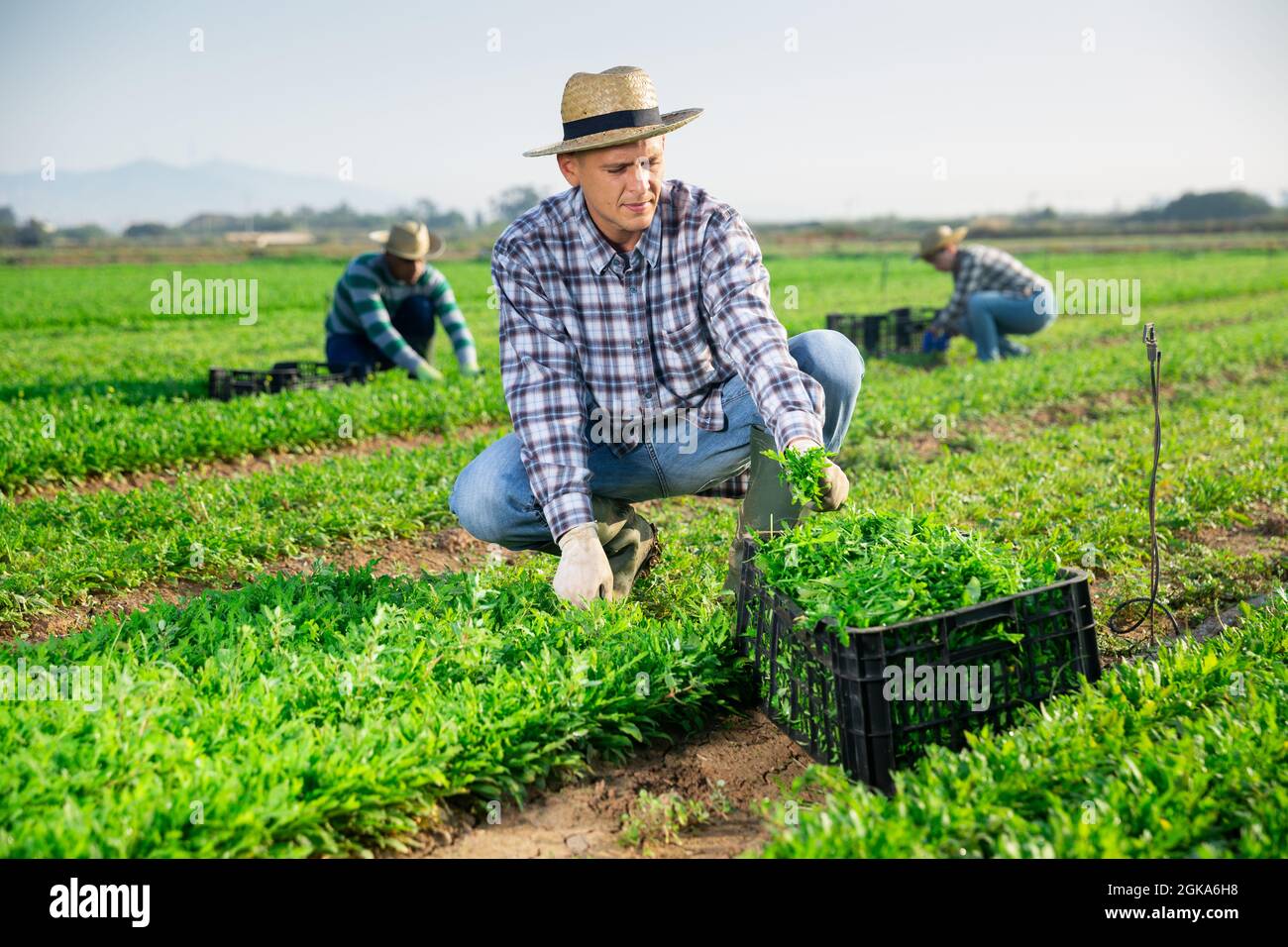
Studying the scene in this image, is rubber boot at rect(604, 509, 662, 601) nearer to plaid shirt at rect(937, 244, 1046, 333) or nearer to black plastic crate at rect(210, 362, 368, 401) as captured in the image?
black plastic crate at rect(210, 362, 368, 401)

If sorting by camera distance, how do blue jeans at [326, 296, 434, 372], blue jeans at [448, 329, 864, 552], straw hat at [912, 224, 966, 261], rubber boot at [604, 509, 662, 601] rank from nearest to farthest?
blue jeans at [448, 329, 864, 552] → rubber boot at [604, 509, 662, 601] → blue jeans at [326, 296, 434, 372] → straw hat at [912, 224, 966, 261]

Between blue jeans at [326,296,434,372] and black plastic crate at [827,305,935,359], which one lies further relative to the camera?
black plastic crate at [827,305,935,359]

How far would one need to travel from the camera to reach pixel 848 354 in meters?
4.13

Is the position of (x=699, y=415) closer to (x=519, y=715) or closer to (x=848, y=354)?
(x=848, y=354)

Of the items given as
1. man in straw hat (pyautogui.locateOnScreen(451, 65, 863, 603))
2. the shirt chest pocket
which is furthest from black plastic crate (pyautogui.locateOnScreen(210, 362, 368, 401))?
the shirt chest pocket

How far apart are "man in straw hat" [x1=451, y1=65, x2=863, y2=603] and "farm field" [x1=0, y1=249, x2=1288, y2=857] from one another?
1.42 feet

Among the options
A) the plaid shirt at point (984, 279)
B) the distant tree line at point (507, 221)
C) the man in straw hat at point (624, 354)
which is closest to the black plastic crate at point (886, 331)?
the plaid shirt at point (984, 279)

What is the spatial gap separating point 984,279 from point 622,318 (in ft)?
28.5

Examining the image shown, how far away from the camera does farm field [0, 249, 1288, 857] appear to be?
2.37m

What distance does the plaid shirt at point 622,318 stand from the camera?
3807mm

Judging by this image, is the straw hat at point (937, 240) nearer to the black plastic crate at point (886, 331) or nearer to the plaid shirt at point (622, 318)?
the black plastic crate at point (886, 331)

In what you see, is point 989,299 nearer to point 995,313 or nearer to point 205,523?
point 995,313

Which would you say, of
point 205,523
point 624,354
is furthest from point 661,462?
point 205,523

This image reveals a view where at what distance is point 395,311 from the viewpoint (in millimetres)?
9602
